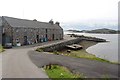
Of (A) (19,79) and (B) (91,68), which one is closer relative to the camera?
(A) (19,79)

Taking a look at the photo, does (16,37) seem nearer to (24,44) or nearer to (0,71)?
(24,44)

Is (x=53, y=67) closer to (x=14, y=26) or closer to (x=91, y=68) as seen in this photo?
(x=91, y=68)

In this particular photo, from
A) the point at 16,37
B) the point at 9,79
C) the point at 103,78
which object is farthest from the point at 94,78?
the point at 16,37

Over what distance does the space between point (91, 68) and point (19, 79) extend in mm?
9465

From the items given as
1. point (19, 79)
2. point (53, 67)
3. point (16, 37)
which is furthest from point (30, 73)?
point (16, 37)

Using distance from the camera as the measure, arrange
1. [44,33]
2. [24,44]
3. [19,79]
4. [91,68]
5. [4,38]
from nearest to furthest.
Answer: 1. [19,79]
2. [91,68]
3. [4,38]
4. [24,44]
5. [44,33]

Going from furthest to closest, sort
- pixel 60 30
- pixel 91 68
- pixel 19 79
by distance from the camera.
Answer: pixel 60 30, pixel 91 68, pixel 19 79

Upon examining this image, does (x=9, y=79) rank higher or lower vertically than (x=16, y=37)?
lower

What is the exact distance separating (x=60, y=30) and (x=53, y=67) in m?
63.2

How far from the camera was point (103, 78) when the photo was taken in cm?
2030

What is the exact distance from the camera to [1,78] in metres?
19.8

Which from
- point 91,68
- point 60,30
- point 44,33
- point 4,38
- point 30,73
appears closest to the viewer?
point 30,73

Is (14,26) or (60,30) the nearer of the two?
(14,26)

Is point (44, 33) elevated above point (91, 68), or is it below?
above
